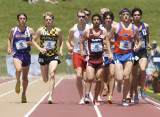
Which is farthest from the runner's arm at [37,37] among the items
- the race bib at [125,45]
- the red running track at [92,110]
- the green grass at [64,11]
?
the green grass at [64,11]

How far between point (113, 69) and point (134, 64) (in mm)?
669

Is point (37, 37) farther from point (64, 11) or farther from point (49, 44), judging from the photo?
point (64, 11)

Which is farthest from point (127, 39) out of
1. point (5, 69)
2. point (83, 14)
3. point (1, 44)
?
point (1, 44)

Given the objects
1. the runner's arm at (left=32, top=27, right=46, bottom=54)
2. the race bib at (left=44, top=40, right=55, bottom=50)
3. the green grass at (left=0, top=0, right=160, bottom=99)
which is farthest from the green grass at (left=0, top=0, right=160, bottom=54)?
the race bib at (left=44, top=40, right=55, bottom=50)

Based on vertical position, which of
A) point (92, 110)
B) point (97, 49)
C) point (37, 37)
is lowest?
point (92, 110)

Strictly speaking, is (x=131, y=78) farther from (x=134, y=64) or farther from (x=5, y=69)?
(x=5, y=69)

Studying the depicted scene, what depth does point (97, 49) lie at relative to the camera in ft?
48.6

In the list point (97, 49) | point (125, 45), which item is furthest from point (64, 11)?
point (125, 45)

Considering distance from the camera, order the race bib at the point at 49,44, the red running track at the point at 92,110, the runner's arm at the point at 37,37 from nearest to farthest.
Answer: the red running track at the point at 92,110 < the runner's arm at the point at 37,37 < the race bib at the point at 49,44

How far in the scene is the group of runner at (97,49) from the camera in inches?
577

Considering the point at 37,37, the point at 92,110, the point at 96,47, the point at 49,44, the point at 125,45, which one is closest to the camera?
the point at 92,110

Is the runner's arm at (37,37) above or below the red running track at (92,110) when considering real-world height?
above

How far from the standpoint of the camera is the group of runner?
1466 cm

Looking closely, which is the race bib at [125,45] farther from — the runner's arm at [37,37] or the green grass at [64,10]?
the green grass at [64,10]
